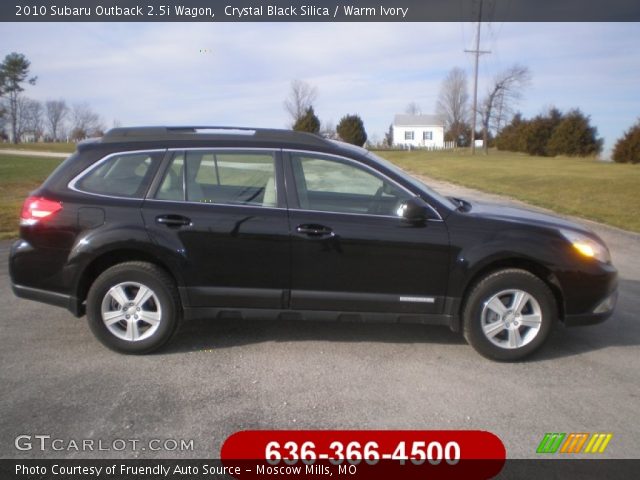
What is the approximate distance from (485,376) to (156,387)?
2.44 metres

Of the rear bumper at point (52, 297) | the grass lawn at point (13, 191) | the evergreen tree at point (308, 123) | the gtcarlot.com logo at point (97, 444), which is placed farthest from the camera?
the evergreen tree at point (308, 123)

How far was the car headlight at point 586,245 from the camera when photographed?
446 centimetres

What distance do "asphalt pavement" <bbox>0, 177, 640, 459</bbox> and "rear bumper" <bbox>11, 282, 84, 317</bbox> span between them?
0.37 meters

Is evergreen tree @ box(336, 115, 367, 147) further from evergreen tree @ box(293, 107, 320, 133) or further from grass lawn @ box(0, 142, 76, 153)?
grass lawn @ box(0, 142, 76, 153)

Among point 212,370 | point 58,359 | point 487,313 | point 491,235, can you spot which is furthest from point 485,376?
point 58,359

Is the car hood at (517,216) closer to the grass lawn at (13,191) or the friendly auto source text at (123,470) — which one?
the friendly auto source text at (123,470)

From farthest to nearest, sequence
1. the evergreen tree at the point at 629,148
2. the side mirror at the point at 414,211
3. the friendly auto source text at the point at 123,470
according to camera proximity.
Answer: the evergreen tree at the point at 629,148
the side mirror at the point at 414,211
the friendly auto source text at the point at 123,470

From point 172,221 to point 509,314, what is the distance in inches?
110

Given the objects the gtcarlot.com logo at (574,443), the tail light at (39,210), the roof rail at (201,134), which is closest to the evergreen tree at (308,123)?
the roof rail at (201,134)

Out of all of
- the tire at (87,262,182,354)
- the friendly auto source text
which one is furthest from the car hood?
the friendly auto source text

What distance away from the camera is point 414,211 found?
4340 millimetres

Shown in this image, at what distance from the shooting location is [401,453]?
3.19 meters

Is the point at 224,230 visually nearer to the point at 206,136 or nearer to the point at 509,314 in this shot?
the point at 206,136

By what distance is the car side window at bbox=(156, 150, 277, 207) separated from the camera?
4500 mm
